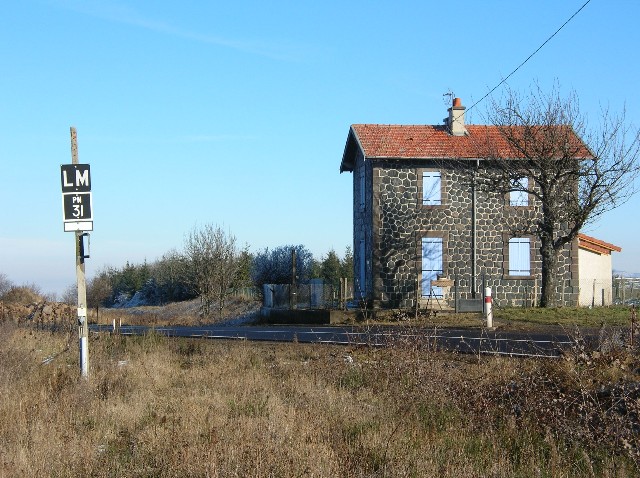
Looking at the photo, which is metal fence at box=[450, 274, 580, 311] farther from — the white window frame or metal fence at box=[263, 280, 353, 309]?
metal fence at box=[263, 280, 353, 309]

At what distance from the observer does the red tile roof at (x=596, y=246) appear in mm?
33878

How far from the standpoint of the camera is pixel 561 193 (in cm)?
2786

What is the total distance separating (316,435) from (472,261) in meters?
23.9

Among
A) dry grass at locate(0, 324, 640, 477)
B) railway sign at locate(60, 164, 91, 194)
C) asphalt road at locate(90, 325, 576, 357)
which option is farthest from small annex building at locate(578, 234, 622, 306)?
railway sign at locate(60, 164, 91, 194)

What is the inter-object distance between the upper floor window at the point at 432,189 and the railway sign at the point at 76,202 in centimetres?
2042

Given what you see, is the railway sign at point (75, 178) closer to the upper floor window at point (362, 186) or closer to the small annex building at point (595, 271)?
the upper floor window at point (362, 186)

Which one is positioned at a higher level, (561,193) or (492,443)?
(561,193)

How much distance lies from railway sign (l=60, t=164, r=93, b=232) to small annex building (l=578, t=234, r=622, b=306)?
23903 millimetres

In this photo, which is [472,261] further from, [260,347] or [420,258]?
[260,347]

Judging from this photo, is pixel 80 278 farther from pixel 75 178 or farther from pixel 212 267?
pixel 212 267

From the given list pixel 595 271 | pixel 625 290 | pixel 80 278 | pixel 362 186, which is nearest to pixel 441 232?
pixel 362 186

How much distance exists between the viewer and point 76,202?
41.0 ft

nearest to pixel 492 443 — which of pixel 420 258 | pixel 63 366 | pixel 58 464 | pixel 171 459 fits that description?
pixel 171 459

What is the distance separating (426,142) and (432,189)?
74.7 inches
